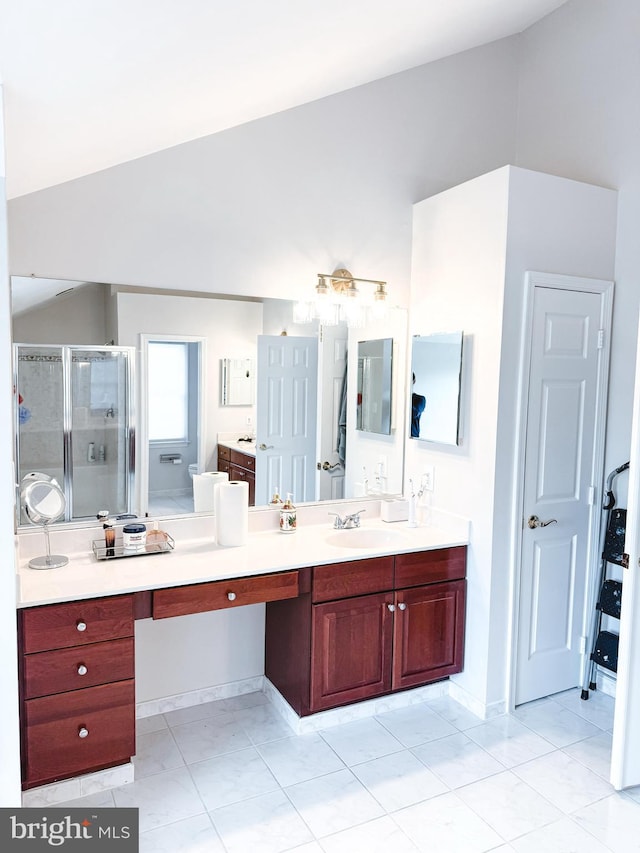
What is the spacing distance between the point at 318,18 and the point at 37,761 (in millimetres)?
2533

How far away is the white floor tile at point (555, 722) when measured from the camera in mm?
2680

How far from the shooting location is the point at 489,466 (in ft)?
8.95

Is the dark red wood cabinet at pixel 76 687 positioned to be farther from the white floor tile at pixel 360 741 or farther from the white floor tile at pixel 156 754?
the white floor tile at pixel 360 741

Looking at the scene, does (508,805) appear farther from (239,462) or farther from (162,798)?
(239,462)

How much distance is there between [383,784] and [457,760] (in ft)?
1.17

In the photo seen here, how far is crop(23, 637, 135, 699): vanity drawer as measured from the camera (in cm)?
205

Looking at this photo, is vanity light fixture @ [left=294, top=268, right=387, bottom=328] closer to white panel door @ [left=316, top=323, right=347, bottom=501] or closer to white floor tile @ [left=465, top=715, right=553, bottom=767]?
white panel door @ [left=316, top=323, right=347, bottom=501]

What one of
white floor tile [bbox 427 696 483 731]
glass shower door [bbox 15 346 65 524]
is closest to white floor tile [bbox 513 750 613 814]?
white floor tile [bbox 427 696 483 731]

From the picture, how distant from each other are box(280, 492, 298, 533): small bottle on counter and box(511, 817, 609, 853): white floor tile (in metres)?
1.46

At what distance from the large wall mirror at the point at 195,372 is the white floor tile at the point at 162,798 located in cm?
103

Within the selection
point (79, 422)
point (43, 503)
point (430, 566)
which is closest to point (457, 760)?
point (430, 566)

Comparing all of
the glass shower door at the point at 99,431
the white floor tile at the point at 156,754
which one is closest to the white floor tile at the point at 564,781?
the white floor tile at the point at 156,754
